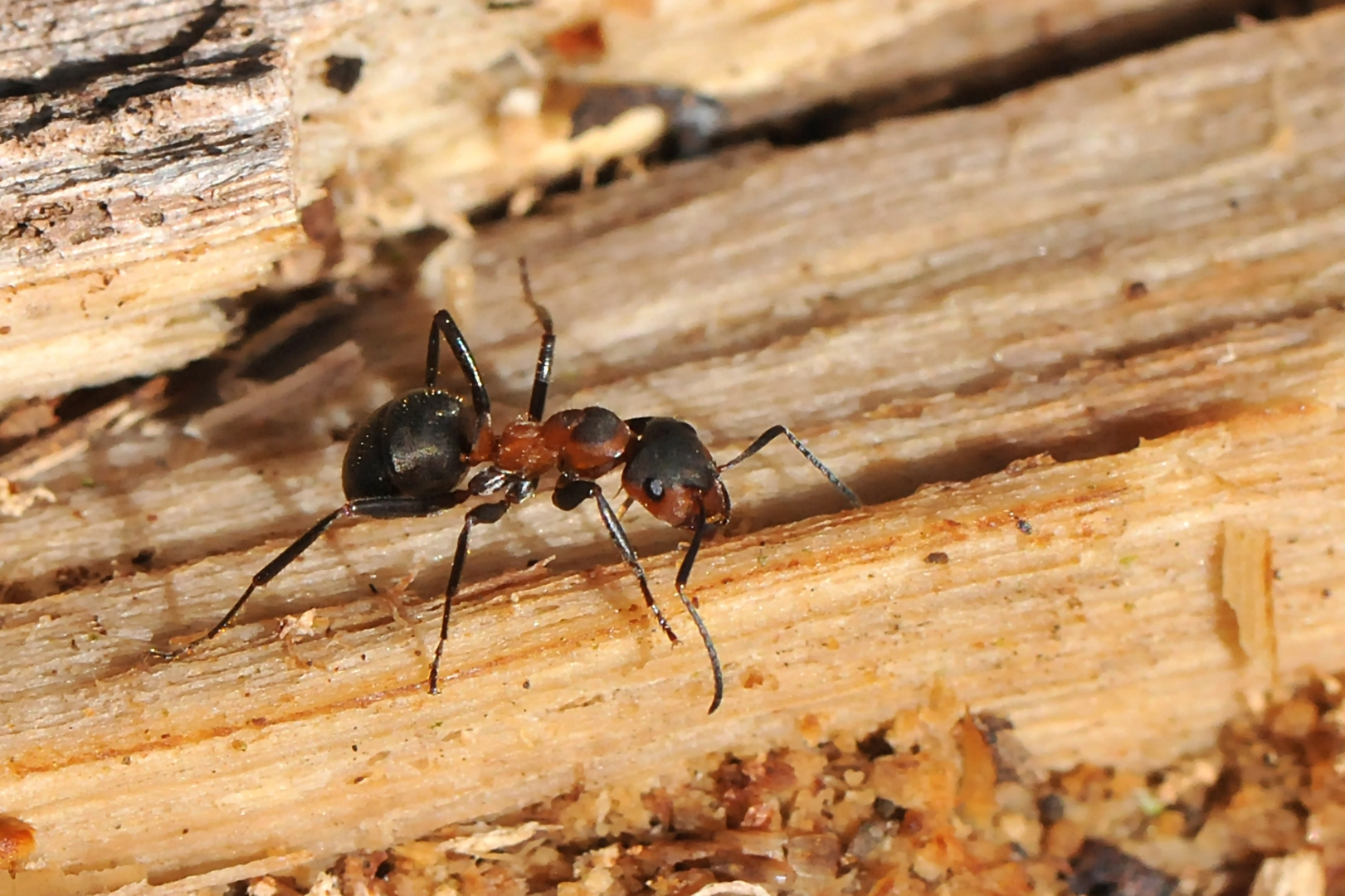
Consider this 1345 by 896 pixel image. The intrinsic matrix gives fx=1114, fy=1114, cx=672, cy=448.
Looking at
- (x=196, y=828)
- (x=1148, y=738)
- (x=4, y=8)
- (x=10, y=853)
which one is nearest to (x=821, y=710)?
(x=1148, y=738)

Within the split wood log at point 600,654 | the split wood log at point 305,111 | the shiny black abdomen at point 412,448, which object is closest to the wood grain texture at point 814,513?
the split wood log at point 600,654

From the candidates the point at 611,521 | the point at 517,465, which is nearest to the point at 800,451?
the point at 611,521

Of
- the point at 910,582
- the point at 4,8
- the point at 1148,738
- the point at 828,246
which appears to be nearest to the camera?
the point at 4,8

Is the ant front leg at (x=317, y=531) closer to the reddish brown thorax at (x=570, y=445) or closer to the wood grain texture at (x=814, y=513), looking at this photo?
the wood grain texture at (x=814, y=513)

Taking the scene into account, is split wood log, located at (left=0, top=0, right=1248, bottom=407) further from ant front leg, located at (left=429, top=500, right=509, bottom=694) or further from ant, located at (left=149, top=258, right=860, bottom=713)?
ant front leg, located at (left=429, top=500, right=509, bottom=694)

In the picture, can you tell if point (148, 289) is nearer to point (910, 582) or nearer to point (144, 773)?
point (144, 773)

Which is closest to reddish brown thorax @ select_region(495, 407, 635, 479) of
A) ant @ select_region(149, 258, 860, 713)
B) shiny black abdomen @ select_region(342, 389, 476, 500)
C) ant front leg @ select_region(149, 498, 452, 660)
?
ant @ select_region(149, 258, 860, 713)
